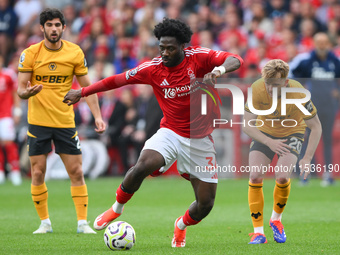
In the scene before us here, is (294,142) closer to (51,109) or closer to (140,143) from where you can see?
(51,109)

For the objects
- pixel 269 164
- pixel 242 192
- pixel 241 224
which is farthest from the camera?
pixel 242 192

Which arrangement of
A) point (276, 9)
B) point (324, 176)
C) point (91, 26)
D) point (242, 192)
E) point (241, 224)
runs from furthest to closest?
point (91, 26), point (276, 9), point (324, 176), point (242, 192), point (241, 224)

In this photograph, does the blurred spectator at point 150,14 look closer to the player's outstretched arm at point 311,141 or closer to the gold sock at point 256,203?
the player's outstretched arm at point 311,141

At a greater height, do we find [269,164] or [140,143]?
[269,164]

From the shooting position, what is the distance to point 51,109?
812 centimetres

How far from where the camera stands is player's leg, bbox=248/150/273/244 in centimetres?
726

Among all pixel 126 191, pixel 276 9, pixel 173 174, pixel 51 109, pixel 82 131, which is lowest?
pixel 173 174

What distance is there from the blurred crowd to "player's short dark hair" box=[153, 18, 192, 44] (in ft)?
25.9

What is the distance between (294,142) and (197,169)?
1.20 meters

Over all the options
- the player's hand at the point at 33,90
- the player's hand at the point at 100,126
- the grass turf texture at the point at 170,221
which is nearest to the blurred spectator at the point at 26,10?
the grass turf texture at the point at 170,221

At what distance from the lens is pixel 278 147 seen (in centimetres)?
732

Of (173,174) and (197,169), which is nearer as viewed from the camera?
(197,169)

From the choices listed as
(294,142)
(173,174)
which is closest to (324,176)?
(173,174)

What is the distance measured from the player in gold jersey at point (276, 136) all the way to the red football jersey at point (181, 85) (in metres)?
0.59
